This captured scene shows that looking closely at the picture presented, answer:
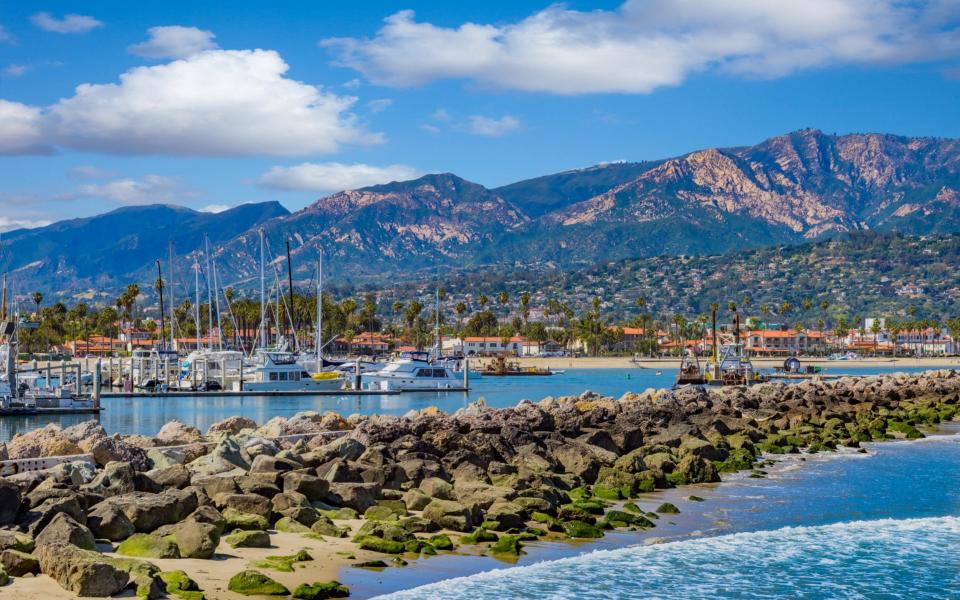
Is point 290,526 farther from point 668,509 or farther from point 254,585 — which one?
point 668,509

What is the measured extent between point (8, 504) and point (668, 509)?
11.7 metres

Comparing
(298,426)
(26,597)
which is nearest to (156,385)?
(298,426)

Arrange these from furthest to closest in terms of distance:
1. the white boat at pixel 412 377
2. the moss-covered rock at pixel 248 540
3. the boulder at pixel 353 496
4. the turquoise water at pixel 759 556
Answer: the white boat at pixel 412 377
the boulder at pixel 353 496
the moss-covered rock at pixel 248 540
the turquoise water at pixel 759 556

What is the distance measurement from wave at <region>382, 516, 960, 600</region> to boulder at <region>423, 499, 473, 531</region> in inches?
83.0

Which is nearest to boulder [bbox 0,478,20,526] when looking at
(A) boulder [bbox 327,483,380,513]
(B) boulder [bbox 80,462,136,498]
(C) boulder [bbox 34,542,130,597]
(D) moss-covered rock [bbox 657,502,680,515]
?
(B) boulder [bbox 80,462,136,498]

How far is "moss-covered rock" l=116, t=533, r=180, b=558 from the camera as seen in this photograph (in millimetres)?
14758

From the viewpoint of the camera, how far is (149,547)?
14.9 metres

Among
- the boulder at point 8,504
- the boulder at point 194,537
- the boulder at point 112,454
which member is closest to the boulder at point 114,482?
the boulder at point 8,504

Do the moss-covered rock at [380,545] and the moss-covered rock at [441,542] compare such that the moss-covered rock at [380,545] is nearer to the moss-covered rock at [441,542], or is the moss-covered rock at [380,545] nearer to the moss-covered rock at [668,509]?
the moss-covered rock at [441,542]

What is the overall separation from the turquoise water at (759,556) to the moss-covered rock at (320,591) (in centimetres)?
31

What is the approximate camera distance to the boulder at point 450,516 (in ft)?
59.4

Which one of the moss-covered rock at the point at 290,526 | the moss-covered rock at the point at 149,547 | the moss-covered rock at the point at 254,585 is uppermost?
the moss-covered rock at the point at 149,547

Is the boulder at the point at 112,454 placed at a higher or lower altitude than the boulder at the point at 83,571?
higher

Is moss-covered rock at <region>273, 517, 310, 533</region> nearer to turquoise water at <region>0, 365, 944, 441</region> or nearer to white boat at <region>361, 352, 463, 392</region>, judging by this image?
turquoise water at <region>0, 365, 944, 441</region>
